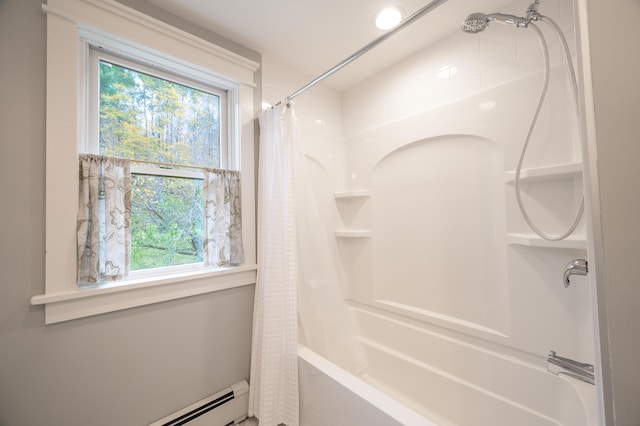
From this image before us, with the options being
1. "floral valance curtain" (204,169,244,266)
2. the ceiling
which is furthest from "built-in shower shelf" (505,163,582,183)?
"floral valance curtain" (204,169,244,266)

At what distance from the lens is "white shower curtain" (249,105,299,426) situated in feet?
4.26

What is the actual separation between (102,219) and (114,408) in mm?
855

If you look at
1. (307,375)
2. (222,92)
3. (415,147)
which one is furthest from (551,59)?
(307,375)

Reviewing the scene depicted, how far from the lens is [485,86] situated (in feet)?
4.38

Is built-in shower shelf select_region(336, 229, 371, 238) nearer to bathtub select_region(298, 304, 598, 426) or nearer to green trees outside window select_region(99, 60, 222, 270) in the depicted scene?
bathtub select_region(298, 304, 598, 426)

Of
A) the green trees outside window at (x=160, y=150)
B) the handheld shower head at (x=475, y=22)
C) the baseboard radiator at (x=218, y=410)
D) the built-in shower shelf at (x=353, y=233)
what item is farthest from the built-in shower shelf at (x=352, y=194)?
the baseboard radiator at (x=218, y=410)

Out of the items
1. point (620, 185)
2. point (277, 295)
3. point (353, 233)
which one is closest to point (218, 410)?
point (277, 295)

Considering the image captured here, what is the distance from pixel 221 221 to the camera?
4.63 ft

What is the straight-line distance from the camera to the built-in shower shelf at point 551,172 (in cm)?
104

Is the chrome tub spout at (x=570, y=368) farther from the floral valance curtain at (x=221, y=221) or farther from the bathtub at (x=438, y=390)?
the floral valance curtain at (x=221, y=221)

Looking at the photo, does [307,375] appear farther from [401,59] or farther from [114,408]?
[401,59]

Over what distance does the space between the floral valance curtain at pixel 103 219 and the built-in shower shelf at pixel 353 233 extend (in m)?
1.42

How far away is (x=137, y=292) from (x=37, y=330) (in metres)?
0.32

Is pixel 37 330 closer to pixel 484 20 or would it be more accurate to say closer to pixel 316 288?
pixel 316 288
